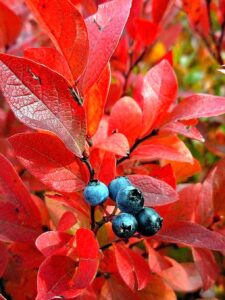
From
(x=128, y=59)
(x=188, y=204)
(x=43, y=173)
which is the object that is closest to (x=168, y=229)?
(x=188, y=204)

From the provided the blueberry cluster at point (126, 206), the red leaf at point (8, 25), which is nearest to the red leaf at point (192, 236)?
the blueberry cluster at point (126, 206)

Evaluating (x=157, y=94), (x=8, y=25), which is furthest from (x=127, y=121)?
(x=8, y=25)

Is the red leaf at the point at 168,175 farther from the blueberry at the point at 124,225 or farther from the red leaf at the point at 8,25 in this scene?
the red leaf at the point at 8,25

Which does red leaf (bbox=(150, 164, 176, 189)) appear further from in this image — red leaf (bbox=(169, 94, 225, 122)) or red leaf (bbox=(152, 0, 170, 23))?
red leaf (bbox=(152, 0, 170, 23))

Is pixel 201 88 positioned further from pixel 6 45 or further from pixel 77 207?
pixel 77 207

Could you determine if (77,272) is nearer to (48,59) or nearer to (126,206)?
(126,206)

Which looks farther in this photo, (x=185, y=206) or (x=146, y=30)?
(x=146, y=30)

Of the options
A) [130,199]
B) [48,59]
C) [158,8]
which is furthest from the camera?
[158,8]
